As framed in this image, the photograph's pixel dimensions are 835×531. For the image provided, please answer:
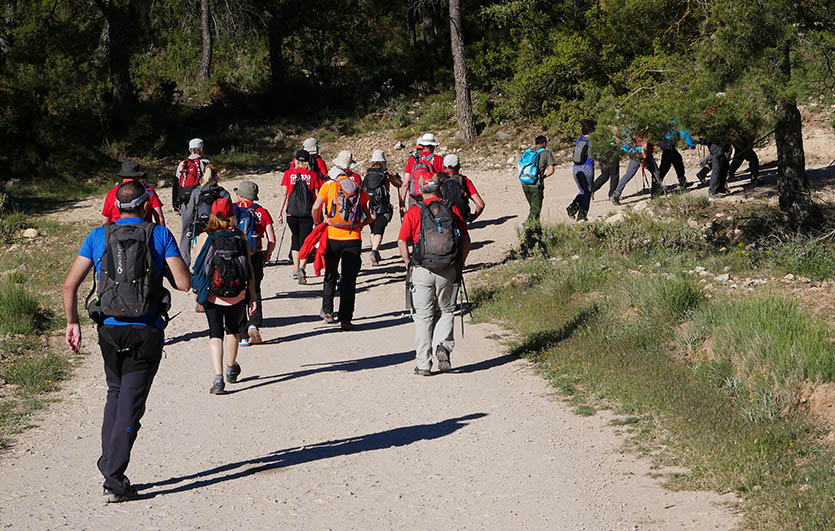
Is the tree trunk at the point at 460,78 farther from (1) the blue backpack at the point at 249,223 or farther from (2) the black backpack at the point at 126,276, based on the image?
(2) the black backpack at the point at 126,276

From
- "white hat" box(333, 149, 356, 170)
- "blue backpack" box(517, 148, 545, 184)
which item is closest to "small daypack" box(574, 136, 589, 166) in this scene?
"blue backpack" box(517, 148, 545, 184)

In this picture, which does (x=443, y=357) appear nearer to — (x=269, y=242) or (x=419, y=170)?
(x=269, y=242)

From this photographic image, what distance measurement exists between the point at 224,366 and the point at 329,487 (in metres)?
3.23

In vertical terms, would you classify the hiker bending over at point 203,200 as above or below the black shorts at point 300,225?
above

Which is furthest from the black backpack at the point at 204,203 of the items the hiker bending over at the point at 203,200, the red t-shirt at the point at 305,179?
the red t-shirt at the point at 305,179

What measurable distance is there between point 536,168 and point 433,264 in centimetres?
583

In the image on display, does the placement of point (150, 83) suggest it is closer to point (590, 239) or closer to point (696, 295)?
point (590, 239)

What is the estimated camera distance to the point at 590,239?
14227 mm

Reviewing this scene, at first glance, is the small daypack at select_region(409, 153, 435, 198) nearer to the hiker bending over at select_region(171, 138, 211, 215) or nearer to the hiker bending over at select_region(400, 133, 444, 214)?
the hiker bending over at select_region(400, 133, 444, 214)

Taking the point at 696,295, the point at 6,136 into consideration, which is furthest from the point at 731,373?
the point at 6,136

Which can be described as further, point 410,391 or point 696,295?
point 696,295

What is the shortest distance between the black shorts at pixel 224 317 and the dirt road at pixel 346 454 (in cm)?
61

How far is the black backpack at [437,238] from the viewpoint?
831cm

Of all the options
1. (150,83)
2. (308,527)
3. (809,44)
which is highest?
(150,83)
